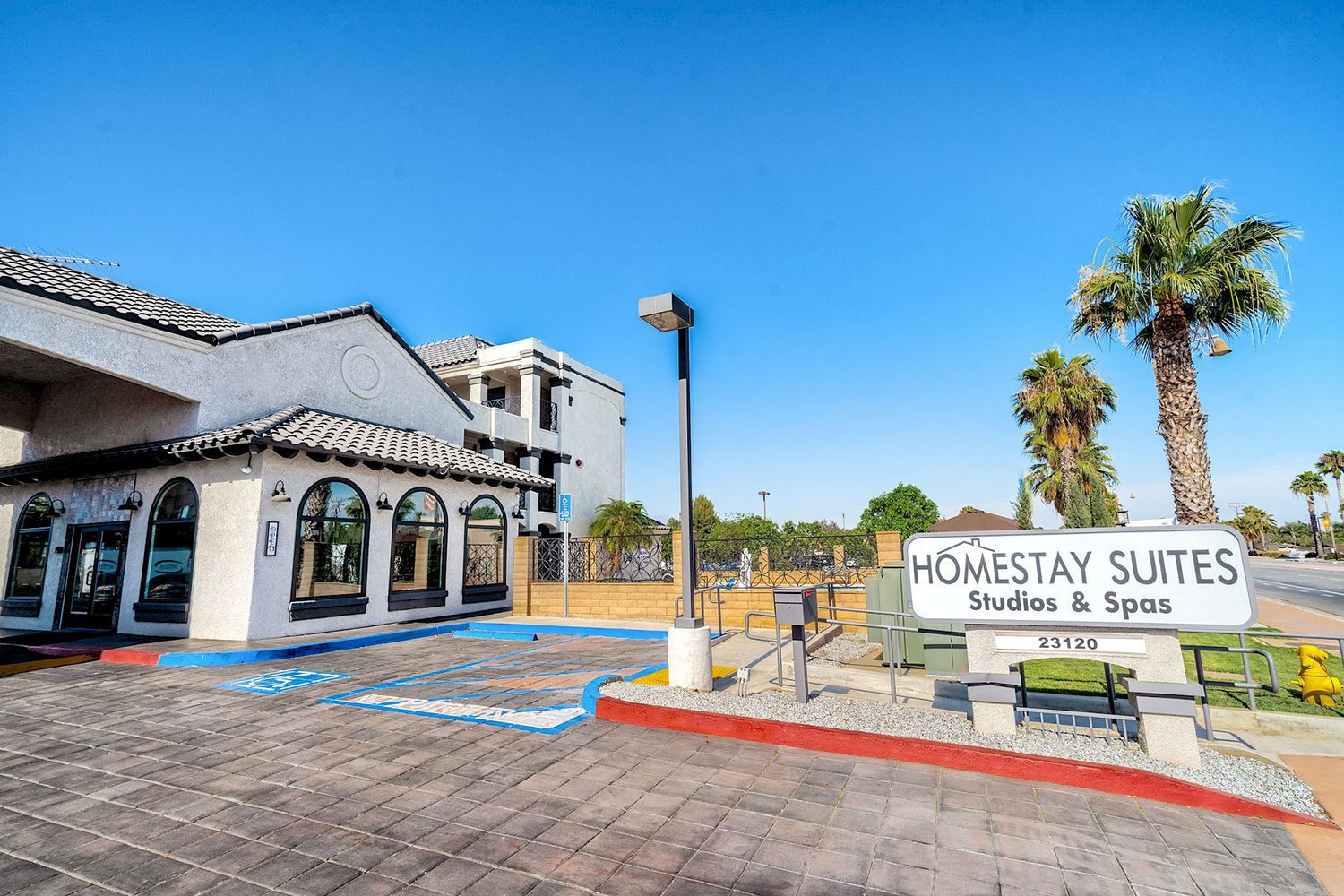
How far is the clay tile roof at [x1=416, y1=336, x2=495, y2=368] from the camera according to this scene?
93.0 ft

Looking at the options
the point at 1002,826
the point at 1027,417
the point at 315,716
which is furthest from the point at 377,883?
the point at 1027,417

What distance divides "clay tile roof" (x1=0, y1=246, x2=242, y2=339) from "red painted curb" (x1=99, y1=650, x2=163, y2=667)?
619 cm

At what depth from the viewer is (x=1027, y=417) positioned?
3183 centimetres

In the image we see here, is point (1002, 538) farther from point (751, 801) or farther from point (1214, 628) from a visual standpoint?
point (751, 801)

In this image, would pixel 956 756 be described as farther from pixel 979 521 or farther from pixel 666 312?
pixel 979 521

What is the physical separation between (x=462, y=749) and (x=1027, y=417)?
33.8 m

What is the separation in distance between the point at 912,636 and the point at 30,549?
21.2 meters

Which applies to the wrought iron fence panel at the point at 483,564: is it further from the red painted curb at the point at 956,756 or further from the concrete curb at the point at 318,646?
the red painted curb at the point at 956,756

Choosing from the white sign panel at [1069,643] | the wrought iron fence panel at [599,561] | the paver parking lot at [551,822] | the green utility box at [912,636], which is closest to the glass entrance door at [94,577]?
the wrought iron fence panel at [599,561]

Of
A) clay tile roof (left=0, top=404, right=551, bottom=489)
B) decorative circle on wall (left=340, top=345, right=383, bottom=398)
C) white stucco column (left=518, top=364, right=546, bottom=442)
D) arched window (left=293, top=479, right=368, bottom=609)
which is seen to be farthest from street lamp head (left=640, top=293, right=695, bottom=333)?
white stucco column (left=518, top=364, right=546, bottom=442)

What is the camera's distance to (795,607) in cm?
646

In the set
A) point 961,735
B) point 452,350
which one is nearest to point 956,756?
point 961,735

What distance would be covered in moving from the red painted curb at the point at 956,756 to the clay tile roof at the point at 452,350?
956 inches

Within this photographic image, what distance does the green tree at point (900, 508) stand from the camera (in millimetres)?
55756
